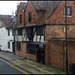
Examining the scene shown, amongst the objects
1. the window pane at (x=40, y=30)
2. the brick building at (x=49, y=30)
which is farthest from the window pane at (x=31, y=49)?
the window pane at (x=40, y=30)

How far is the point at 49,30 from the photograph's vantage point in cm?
1803

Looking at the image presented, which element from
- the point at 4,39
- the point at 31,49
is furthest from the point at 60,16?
the point at 4,39

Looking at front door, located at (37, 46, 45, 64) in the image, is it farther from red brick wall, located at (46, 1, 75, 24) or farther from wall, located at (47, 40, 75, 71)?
red brick wall, located at (46, 1, 75, 24)

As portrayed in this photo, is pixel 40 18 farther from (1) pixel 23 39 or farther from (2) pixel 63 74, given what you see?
(2) pixel 63 74

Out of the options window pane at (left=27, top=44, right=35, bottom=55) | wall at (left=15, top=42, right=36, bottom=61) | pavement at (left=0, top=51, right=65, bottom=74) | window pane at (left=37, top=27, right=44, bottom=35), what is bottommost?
pavement at (left=0, top=51, right=65, bottom=74)

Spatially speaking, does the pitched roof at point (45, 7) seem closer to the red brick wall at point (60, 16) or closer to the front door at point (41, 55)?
the red brick wall at point (60, 16)

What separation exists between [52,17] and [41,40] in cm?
321

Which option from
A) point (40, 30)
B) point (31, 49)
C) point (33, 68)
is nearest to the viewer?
point (33, 68)

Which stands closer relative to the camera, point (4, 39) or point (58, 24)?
point (58, 24)

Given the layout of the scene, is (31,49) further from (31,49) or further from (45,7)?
(45,7)

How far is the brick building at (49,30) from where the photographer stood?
53.7 ft

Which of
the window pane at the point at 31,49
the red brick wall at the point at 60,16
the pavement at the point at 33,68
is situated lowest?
the pavement at the point at 33,68

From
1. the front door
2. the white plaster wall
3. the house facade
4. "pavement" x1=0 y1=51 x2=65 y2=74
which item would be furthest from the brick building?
the white plaster wall

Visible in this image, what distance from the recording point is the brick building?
16359 millimetres
